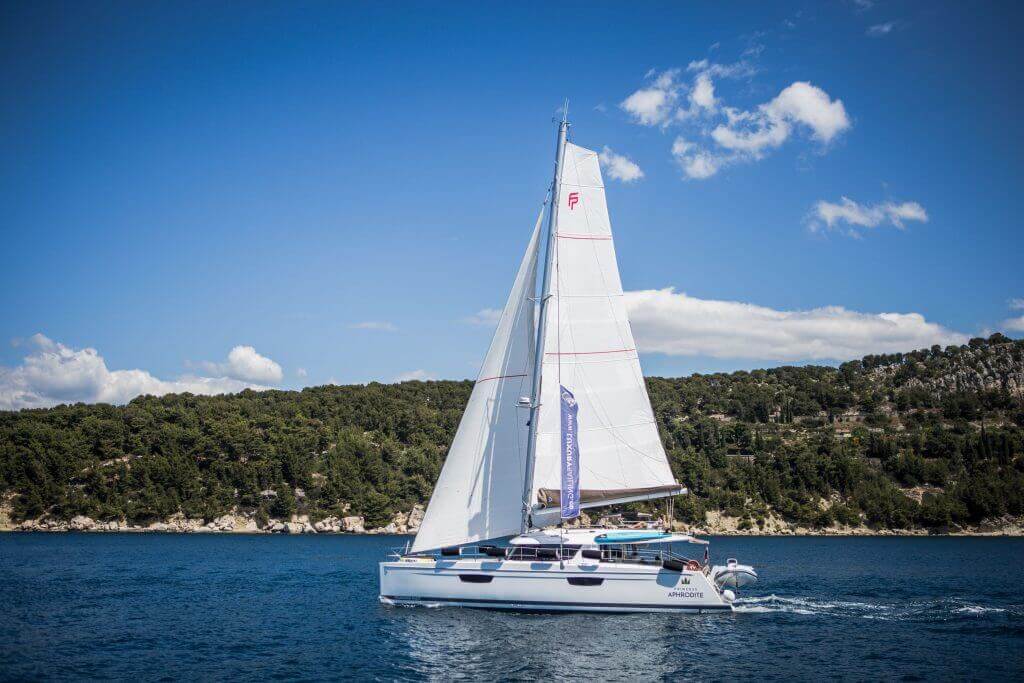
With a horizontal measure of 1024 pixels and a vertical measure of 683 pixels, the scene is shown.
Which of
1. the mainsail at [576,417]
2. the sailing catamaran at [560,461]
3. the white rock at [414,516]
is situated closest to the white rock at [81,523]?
the white rock at [414,516]

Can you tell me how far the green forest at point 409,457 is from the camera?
109 m

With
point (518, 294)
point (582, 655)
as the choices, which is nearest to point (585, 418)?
point (518, 294)

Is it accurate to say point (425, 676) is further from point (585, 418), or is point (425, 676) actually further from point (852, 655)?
point (852, 655)

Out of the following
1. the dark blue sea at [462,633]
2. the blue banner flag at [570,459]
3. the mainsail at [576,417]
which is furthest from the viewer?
the mainsail at [576,417]

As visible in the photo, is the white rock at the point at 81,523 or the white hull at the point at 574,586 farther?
the white rock at the point at 81,523

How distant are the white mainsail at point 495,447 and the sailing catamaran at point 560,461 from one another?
0.17ft

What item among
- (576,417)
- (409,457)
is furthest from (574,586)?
(409,457)

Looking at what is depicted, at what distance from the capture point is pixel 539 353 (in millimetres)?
33250

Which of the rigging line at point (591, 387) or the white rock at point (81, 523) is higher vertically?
the rigging line at point (591, 387)

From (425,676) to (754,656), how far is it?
465 inches

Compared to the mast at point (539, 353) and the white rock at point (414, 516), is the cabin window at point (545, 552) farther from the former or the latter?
the white rock at point (414, 516)

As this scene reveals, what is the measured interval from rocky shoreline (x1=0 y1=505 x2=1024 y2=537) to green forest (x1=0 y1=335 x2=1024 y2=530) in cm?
107

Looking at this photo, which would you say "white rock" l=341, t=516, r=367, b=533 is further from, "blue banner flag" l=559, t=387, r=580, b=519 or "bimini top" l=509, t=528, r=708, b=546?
"blue banner flag" l=559, t=387, r=580, b=519

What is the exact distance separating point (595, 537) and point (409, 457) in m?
91.2
